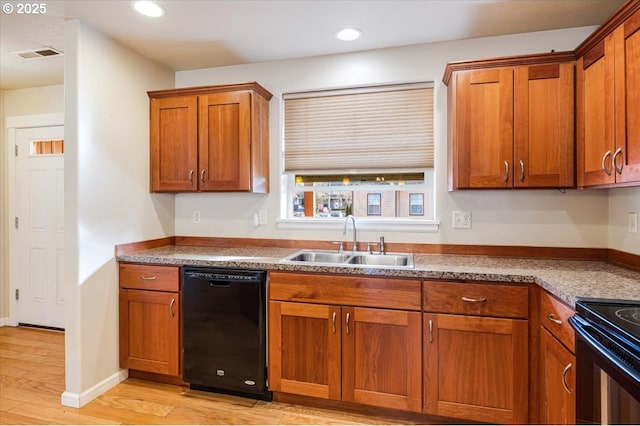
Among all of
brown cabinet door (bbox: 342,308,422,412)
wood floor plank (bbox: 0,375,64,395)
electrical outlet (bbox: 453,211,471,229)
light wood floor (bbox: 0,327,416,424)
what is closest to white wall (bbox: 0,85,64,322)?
light wood floor (bbox: 0,327,416,424)

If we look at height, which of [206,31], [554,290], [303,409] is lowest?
[303,409]

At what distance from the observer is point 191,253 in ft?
8.71

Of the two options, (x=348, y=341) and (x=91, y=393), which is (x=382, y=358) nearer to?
(x=348, y=341)

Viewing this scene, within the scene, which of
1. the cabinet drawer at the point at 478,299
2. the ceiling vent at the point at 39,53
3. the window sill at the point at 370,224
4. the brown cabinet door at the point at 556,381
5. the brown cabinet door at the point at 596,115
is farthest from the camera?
the ceiling vent at the point at 39,53

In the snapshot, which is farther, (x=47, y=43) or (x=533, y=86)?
(x=47, y=43)

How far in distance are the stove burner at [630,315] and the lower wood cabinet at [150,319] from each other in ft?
7.72

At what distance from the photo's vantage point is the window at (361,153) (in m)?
2.68

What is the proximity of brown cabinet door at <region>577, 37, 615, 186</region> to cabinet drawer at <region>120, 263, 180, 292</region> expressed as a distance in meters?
2.60

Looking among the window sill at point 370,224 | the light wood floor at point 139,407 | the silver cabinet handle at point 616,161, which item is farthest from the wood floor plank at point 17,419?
the silver cabinet handle at point 616,161

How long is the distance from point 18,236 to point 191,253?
8.04ft

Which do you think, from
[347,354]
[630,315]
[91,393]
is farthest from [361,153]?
[91,393]

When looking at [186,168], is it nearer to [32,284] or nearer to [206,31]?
[206,31]

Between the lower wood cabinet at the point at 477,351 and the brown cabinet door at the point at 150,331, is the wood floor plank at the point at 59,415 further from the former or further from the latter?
the lower wood cabinet at the point at 477,351

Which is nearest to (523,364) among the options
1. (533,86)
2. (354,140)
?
(533,86)
